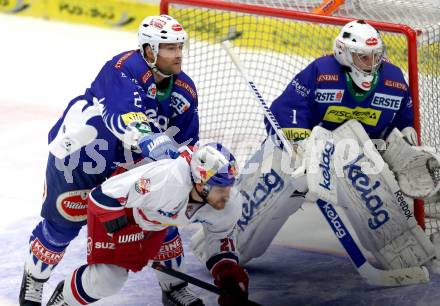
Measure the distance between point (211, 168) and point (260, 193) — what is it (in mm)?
1103

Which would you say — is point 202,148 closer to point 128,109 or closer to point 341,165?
point 128,109

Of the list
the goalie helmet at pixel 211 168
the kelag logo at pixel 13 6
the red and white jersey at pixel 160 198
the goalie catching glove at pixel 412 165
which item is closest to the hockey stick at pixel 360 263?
the goalie catching glove at pixel 412 165

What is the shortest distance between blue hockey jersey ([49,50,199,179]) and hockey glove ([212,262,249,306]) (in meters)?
0.56

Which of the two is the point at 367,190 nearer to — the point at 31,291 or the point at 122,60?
the point at 122,60

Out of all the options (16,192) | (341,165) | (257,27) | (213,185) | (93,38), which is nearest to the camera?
(213,185)

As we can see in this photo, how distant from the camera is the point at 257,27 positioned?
638cm

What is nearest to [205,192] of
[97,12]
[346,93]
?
[346,93]

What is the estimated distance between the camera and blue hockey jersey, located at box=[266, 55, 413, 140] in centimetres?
470

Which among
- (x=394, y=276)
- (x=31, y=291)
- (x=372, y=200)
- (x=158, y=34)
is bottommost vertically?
(x=31, y=291)

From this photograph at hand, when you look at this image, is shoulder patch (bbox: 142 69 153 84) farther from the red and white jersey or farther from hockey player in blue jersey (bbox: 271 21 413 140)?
hockey player in blue jersey (bbox: 271 21 413 140)

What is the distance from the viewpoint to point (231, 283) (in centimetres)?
423

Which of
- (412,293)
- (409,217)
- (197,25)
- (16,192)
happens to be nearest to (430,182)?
(409,217)

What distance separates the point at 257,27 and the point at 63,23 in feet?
10.8

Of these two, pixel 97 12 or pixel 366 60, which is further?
pixel 97 12
